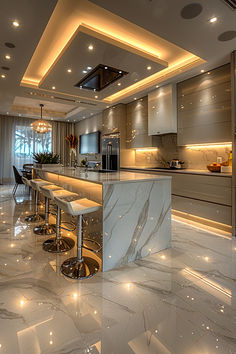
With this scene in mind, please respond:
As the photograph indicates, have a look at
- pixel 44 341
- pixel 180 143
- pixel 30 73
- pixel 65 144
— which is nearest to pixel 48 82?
pixel 30 73

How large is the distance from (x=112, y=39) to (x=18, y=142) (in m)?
7.15

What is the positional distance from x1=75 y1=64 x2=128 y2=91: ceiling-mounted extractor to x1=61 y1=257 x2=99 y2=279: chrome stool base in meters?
3.00

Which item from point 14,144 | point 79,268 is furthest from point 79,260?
point 14,144

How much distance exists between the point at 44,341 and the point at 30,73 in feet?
15.9

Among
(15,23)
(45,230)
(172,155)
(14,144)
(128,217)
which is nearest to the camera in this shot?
(128,217)

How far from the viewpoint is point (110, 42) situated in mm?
2789

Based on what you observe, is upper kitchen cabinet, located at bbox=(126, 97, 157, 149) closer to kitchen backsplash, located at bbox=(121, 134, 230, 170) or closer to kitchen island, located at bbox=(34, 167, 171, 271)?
kitchen backsplash, located at bbox=(121, 134, 230, 170)

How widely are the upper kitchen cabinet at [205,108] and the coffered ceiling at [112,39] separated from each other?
0.72ft

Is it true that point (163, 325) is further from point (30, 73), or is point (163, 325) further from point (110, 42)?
point (30, 73)

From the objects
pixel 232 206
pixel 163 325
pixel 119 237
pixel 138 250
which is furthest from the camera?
pixel 232 206

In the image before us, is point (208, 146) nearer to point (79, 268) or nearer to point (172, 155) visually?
point (172, 155)

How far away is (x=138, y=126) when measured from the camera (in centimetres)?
545

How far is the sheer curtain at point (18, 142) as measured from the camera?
8.34 metres

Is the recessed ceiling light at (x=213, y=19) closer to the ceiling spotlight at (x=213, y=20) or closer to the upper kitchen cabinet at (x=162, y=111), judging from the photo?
the ceiling spotlight at (x=213, y=20)
